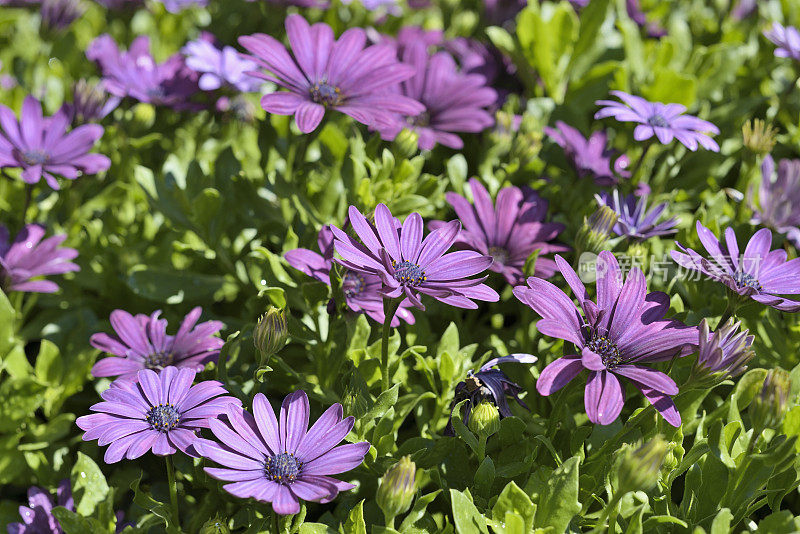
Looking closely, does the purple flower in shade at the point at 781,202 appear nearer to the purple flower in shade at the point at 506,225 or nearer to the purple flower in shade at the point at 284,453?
the purple flower in shade at the point at 506,225

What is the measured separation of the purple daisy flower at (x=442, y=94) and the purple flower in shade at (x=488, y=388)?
0.93m

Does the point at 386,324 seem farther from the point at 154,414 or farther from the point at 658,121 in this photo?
the point at 658,121

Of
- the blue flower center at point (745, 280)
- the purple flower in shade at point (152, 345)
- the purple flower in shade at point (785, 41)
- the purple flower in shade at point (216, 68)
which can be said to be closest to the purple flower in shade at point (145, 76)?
the purple flower in shade at point (216, 68)

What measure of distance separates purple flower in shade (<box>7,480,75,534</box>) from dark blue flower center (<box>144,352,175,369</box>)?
34 cm

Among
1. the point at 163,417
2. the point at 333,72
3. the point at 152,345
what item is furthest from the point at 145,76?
the point at 163,417

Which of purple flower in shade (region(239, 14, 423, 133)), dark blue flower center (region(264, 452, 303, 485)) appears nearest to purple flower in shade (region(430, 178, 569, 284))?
purple flower in shade (region(239, 14, 423, 133))

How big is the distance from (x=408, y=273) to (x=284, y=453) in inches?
16.8

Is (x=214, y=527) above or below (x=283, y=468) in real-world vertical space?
below

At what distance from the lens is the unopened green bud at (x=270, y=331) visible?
1.52 m

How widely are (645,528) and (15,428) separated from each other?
1475 millimetres

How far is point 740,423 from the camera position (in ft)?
5.33

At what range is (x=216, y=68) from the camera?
8.36 feet

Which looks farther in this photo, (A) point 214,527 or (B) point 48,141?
(B) point 48,141

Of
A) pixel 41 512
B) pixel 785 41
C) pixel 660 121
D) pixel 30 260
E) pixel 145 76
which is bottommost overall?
pixel 41 512
